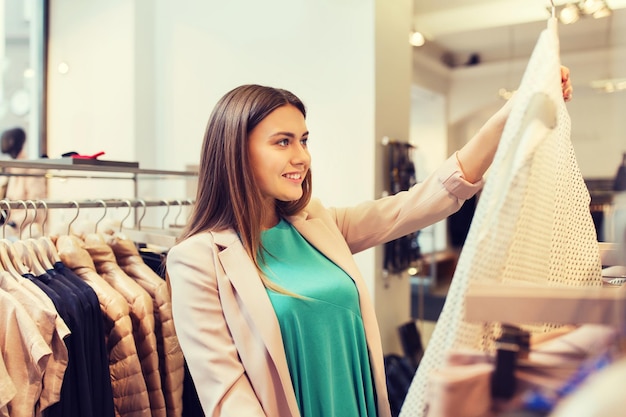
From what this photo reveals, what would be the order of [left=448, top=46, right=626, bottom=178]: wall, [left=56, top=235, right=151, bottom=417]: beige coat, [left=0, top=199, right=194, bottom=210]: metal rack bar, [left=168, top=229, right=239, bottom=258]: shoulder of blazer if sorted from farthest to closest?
[left=448, top=46, right=626, bottom=178]: wall, [left=0, top=199, right=194, bottom=210]: metal rack bar, [left=56, top=235, right=151, bottom=417]: beige coat, [left=168, top=229, right=239, bottom=258]: shoulder of blazer

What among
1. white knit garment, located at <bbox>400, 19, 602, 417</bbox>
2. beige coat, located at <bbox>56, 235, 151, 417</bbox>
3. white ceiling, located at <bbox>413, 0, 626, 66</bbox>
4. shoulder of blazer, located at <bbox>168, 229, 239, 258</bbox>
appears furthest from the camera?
white ceiling, located at <bbox>413, 0, 626, 66</bbox>

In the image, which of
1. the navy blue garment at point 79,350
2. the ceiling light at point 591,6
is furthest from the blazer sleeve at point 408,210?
the ceiling light at point 591,6

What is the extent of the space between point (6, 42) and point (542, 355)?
13.9ft

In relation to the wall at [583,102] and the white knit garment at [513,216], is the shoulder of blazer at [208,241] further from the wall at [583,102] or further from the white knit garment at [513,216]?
the wall at [583,102]

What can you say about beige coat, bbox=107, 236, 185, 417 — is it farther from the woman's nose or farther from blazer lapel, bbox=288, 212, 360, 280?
the woman's nose

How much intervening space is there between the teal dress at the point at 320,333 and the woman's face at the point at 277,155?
14 centimetres

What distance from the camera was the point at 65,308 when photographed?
4.92ft

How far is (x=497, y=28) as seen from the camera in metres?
6.48

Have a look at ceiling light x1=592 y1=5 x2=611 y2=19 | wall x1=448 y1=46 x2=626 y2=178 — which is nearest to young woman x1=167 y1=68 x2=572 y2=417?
ceiling light x1=592 y1=5 x2=611 y2=19

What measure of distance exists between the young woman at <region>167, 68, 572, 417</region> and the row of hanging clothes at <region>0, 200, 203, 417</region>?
13.9 inches

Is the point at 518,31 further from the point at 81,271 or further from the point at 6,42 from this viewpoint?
the point at 81,271

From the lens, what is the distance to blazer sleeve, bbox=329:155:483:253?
1395mm

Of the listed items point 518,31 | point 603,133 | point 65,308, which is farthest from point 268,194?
point 603,133

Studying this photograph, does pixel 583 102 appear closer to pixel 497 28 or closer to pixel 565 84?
pixel 497 28
